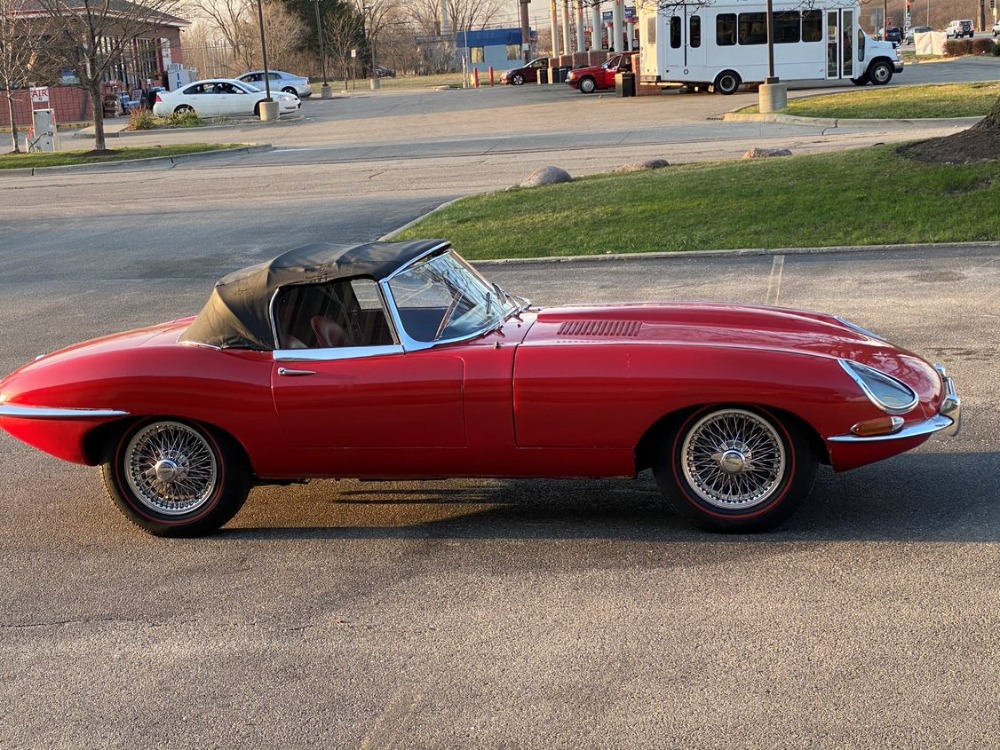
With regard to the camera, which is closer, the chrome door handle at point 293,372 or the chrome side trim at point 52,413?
the chrome door handle at point 293,372

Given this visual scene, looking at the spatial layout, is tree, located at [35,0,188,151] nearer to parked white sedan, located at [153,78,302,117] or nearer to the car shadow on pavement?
parked white sedan, located at [153,78,302,117]

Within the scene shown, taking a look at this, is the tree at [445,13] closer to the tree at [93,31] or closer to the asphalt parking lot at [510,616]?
the tree at [93,31]

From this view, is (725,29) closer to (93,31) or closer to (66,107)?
(93,31)

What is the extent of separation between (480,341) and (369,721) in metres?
2.26

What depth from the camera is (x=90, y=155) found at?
34531 mm

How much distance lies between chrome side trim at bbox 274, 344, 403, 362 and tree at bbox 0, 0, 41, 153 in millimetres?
33209

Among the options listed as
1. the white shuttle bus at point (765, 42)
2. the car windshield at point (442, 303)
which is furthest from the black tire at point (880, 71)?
the car windshield at point (442, 303)

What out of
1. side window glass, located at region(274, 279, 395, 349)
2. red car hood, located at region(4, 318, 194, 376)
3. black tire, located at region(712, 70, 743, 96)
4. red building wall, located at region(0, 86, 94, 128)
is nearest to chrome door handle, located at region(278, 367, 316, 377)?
side window glass, located at region(274, 279, 395, 349)

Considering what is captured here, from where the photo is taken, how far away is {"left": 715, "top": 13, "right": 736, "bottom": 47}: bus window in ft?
137

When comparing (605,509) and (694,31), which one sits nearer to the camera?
(605,509)

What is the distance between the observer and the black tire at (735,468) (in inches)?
220

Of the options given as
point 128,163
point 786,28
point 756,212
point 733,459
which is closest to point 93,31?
point 128,163

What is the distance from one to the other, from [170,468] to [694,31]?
129 ft

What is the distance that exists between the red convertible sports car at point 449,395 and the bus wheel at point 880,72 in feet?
127
